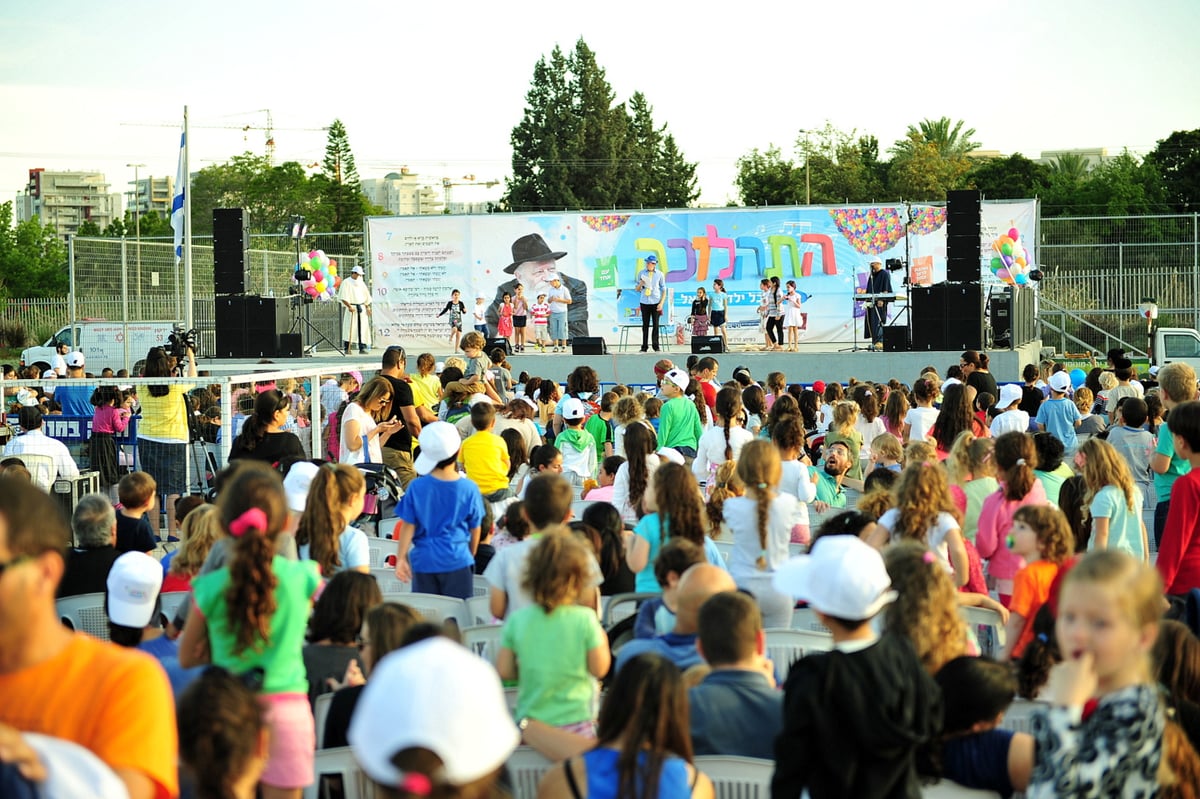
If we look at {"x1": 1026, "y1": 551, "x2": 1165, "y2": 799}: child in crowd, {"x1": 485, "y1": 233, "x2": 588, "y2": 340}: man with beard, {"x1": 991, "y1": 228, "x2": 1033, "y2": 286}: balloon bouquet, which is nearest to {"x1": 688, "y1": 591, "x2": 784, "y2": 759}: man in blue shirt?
{"x1": 1026, "y1": 551, "x2": 1165, "y2": 799}: child in crowd

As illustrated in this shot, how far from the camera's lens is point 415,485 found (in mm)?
5645

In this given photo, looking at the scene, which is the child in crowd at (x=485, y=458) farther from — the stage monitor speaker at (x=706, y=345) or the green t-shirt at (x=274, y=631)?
the stage monitor speaker at (x=706, y=345)

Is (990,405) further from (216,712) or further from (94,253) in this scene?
(94,253)

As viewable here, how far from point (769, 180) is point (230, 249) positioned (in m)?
41.9

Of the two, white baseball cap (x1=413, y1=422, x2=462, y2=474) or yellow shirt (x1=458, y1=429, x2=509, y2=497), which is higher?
white baseball cap (x1=413, y1=422, x2=462, y2=474)

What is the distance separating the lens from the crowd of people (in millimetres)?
2137

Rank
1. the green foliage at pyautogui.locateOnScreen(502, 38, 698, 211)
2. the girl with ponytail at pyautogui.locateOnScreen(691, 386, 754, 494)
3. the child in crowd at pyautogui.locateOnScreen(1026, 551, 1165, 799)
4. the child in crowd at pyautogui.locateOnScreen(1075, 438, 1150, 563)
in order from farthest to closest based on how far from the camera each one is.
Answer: the green foliage at pyautogui.locateOnScreen(502, 38, 698, 211) < the girl with ponytail at pyautogui.locateOnScreen(691, 386, 754, 494) < the child in crowd at pyautogui.locateOnScreen(1075, 438, 1150, 563) < the child in crowd at pyautogui.locateOnScreen(1026, 551, 1165, 799)

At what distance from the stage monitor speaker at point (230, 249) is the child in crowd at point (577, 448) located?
552 inches

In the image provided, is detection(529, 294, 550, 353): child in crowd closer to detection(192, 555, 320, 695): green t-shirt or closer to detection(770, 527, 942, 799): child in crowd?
detection(192, 555, 320, 695): green t-shirt

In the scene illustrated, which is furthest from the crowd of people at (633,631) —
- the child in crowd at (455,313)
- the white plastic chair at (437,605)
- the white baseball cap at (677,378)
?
the child in crowd at (455,313)

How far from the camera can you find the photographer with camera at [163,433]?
890 centimetres

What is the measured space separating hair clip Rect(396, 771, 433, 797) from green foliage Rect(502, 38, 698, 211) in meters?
62.1

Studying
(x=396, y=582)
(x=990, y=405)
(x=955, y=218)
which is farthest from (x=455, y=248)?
(x=396, y=582)

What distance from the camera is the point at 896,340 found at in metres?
20.3
